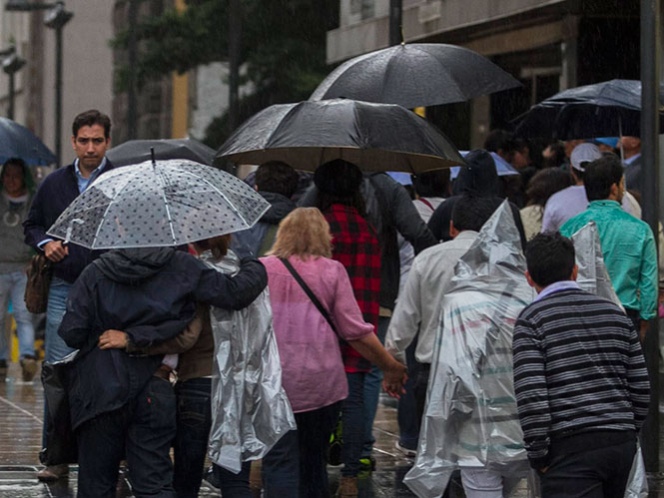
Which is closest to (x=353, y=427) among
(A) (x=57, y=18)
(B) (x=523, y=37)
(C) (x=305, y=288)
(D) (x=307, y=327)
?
(D) (x=307, y=327)

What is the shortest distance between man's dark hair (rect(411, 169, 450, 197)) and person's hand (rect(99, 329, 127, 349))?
189 inches

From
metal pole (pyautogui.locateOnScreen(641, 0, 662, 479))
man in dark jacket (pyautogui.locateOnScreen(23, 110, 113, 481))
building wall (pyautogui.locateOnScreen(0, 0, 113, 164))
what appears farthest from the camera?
building wall (pyautogui.locateOnScreen(0, 0, 113, 164))

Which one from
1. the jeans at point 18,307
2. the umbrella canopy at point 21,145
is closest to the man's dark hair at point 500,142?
the umbrella canopy at point 21,145

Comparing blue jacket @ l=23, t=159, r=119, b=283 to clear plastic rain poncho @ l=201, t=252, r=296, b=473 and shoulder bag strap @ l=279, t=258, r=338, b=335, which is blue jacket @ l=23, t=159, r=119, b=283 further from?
clear plastic rain poncho @ l=201, t=252, r=296, b=473

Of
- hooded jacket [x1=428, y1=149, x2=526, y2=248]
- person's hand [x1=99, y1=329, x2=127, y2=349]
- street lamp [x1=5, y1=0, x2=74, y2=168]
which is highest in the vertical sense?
street lamp [x1=5, y1=0, x2=74, y2=168]

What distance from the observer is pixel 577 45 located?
728 inches

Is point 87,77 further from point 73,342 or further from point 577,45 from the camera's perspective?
point 73,342

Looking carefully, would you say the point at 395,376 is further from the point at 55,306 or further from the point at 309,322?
the point at 55,306

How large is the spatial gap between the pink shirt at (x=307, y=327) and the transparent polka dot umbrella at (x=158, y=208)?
66cm

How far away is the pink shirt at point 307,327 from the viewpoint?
25.9 feet

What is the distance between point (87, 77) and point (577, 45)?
40916 millimetres

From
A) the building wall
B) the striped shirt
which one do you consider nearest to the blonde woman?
the striped shirt

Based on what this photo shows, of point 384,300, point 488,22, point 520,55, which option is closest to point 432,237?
point 384,300

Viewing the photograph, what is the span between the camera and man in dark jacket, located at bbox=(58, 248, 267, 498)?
689 centimetres
